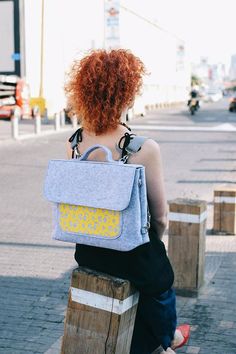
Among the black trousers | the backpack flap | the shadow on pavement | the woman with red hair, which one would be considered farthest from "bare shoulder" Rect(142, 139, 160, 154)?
the shadow on pavement

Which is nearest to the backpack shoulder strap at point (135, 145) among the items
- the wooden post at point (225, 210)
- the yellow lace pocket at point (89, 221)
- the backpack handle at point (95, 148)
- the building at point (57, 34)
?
the backpack handle at point (95, 148)

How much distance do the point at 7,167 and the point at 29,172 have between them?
3.36 feet

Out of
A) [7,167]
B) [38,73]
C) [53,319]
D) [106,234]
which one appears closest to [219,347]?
[53,319]

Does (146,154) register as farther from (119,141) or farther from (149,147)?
(119,141)

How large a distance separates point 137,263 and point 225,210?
16.2ft

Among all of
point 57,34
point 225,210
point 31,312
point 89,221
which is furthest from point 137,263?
point 57,34

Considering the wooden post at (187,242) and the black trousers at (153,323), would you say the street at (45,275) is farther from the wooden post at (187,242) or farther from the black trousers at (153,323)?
the black trousers at (153,323)

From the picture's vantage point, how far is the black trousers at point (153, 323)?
11.1 feet

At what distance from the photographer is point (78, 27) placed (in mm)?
45219

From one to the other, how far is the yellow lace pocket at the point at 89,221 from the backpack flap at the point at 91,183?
0.04 m

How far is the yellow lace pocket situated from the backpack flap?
4cm

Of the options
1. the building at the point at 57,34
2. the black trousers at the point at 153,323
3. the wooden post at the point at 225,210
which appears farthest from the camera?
the building at the point at 57,34

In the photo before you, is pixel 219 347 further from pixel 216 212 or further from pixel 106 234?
pixel 216 212

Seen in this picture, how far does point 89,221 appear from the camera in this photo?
3098 mm
